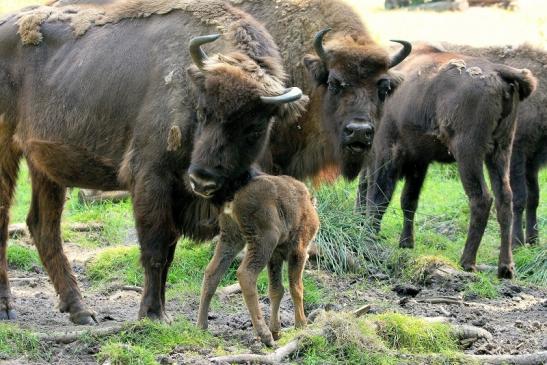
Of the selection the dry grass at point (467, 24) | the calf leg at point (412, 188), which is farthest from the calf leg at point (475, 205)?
the dry grass at point (467, 24)

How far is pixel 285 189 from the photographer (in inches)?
242

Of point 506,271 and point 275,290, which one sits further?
point 506,271

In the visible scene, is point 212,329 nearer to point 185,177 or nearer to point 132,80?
point 185,177

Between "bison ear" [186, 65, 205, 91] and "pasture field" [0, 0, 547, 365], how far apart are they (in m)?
1.37

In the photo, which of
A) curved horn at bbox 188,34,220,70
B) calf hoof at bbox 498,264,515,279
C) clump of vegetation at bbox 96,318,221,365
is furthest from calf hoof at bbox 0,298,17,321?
calf hoof at bbox 498,264,515,279

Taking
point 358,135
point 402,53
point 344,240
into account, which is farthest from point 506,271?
point 358,135

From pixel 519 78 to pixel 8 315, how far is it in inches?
216

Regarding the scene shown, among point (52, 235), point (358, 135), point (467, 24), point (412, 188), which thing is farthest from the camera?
Answer: point (467, 24)

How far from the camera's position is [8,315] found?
7.31m

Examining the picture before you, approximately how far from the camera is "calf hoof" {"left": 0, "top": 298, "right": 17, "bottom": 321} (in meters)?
7.28

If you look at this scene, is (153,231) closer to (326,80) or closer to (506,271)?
A: (326,80)

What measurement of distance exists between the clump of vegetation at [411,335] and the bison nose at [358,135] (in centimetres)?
151

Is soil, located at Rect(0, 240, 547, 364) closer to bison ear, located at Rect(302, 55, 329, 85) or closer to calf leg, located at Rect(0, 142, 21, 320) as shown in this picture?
calf leg, located at Rect(0, 142, 21, 320)

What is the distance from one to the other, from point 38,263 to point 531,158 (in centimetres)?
579
